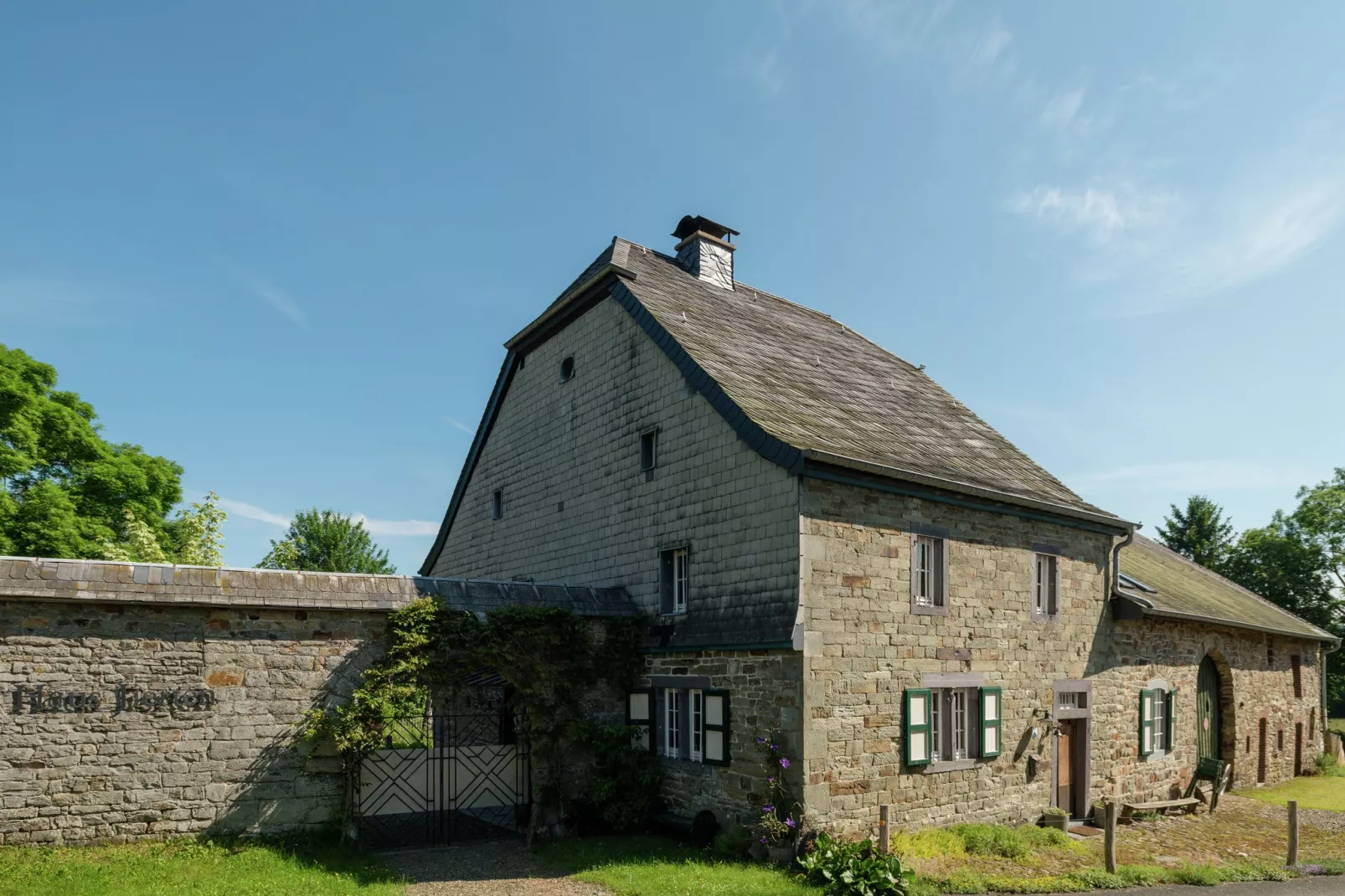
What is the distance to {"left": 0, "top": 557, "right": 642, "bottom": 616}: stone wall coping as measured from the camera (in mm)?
10898

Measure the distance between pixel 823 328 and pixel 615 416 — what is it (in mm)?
6807

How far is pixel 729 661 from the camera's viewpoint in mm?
12953

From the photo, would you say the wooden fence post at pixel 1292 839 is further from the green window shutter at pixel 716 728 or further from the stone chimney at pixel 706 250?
the stone chimney at pixel 706 250

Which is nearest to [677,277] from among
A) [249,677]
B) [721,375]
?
[721,375]

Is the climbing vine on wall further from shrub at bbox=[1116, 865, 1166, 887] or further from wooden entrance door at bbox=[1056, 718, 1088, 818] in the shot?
wooden entrance door at bbox=[1056, 718, 1088, 818]

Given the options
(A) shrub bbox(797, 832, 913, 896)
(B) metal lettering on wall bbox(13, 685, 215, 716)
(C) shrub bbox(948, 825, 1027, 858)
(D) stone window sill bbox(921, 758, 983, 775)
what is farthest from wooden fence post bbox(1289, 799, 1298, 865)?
(B) metal lettering on wall bbox(13, 685, 215, 716)

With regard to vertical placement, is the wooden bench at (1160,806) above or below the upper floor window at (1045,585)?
below

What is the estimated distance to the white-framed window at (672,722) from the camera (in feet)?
45.7

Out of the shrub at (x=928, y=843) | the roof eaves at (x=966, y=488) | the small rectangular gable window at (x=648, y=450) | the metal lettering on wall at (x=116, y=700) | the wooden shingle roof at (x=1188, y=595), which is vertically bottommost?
the shrub at (x=928, y=843)

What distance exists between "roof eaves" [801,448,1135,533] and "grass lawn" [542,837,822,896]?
196 inches

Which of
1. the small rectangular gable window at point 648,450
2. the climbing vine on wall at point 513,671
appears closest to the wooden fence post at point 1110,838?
the climbing vine on wall at point 513,671

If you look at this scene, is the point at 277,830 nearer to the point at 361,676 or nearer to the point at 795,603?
the point at 361,676

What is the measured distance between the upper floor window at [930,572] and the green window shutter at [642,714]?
438 centimetres

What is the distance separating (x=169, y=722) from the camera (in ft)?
Result: 37.5
